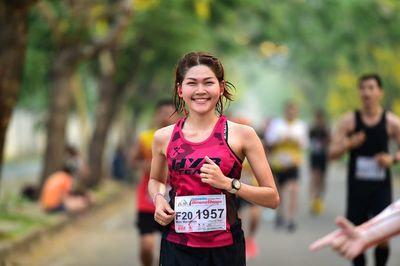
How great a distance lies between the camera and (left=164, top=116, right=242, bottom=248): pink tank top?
4738 millimetres

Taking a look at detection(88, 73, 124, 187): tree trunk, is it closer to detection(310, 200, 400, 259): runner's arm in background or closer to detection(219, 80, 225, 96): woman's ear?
detection(219, 80, 225, 96): woman's ear

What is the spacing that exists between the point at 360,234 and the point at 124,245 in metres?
9.19

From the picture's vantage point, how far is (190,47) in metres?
23.9

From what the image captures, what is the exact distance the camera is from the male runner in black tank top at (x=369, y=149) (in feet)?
26.2

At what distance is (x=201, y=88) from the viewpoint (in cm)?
476

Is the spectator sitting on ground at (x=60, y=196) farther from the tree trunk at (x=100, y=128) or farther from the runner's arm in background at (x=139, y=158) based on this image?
the tree trunk at (x=100, y=128)

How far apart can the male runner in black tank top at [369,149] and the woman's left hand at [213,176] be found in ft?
11.6

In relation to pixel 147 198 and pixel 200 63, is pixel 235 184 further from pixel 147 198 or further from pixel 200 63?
pixel 147 198

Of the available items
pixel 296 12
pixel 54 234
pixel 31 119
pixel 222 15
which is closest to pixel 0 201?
pixel 54 234

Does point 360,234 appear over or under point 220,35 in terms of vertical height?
under

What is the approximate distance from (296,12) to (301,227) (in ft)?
51.5

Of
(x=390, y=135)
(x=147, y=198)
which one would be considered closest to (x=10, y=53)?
(x=147, y=198)

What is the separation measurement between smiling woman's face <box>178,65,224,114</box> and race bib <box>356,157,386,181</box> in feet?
11.7

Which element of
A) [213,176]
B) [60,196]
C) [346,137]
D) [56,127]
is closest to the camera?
[213,176]
